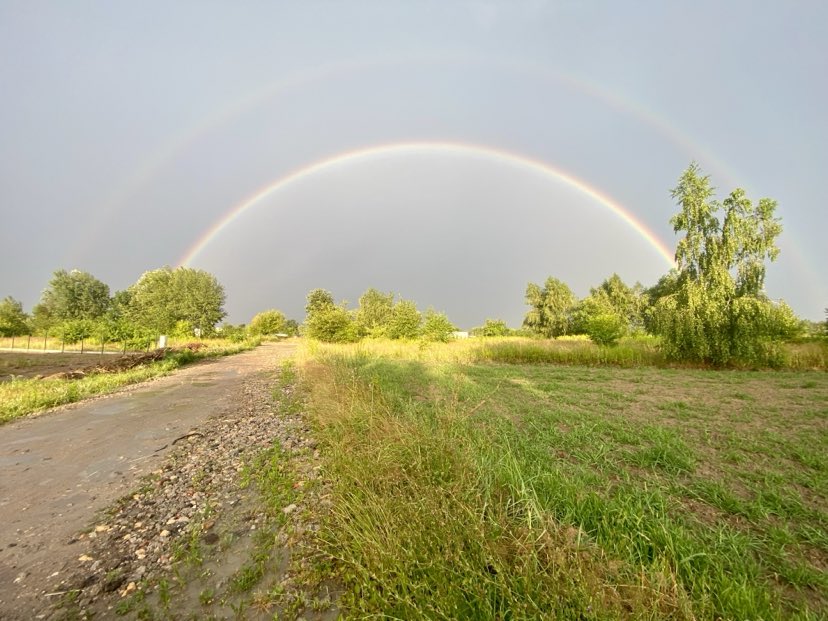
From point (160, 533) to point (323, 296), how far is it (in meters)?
47.3

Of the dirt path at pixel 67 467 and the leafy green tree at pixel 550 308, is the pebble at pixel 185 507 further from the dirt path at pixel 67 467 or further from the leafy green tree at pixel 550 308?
the leafy green tree at pixel 550 308

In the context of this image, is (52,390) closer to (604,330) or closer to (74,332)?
(604,330)

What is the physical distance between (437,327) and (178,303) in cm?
3814

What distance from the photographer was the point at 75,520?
12.1ft

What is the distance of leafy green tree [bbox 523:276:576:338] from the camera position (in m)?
43.3

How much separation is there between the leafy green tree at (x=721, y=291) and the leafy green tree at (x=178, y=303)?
1854 inches

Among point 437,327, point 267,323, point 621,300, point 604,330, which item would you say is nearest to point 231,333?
point 267,323

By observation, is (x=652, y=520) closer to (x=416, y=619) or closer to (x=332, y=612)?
(x=416, y=619)

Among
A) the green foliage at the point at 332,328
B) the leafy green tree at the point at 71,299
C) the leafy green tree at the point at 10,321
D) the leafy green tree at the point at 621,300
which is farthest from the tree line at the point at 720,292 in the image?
the leafy green tree at the point at 71,299

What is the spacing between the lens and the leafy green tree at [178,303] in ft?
141

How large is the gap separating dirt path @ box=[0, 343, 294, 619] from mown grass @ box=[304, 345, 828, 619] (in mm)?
2513

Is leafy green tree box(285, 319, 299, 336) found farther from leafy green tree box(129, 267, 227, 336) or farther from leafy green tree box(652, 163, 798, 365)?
leafy green tree box(652, 163, 798, 365)

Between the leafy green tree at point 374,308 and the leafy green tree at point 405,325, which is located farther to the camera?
the leafy green tree at point 374,308

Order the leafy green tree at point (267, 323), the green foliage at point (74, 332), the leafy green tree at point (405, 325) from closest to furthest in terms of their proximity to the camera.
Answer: the leafy green tree at point (405, 325), the green foliage at point (74, 332), the leafy green tree at point (267, 323)
